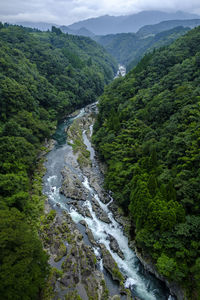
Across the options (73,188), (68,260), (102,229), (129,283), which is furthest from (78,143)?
(129,283)

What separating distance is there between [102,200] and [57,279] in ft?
56.4

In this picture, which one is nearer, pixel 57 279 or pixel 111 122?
pixel 57 279

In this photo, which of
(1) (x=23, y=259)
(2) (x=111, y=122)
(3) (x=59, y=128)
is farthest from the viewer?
Result: (3) (x=59, y=128)

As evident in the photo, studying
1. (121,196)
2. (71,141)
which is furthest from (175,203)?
(71,141)

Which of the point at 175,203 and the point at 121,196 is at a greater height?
the point at 175,203

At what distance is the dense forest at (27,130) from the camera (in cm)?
2098

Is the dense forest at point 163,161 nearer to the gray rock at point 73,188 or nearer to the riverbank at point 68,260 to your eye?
the gray rock at point 73,188

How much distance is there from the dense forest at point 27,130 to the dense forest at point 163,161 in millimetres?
14162

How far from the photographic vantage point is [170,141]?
122ft

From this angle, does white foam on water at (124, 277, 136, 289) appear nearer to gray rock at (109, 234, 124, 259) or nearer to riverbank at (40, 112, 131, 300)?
riverbank at (40, 112, 131, 300)

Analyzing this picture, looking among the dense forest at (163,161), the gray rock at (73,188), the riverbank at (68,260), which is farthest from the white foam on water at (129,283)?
the gray rock at (73,188)

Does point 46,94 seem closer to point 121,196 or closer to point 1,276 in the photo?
point 121,196

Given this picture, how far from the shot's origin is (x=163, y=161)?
36.2 m

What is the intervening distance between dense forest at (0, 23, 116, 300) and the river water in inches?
131
